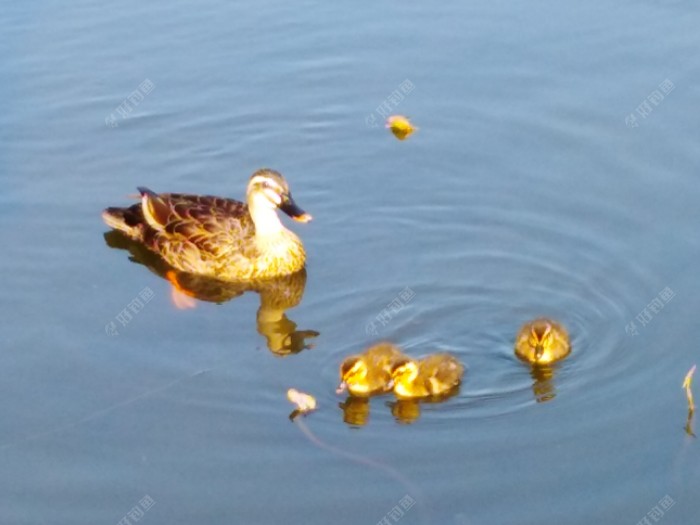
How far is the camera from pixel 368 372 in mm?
8078

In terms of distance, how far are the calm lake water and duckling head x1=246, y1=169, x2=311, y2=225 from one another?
42cm

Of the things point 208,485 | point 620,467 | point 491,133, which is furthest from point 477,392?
point 491,133

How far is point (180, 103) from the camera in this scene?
12.3 m

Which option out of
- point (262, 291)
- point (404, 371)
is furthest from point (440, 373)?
point (262, 291)

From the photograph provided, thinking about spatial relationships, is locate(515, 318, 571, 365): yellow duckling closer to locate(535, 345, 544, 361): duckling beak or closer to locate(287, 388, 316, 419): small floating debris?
locate(535, 345, 544, 361): duckling beak

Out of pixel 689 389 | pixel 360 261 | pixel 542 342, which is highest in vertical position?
pixel 360 261

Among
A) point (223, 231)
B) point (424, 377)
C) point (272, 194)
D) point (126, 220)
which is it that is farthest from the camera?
point (126, 220)

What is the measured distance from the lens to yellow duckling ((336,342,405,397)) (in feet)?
26.5

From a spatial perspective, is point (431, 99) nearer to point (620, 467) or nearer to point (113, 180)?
point (113, 180)

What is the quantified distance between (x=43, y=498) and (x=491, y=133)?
5.35m

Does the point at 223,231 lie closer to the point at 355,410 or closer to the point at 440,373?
the point at 355,410

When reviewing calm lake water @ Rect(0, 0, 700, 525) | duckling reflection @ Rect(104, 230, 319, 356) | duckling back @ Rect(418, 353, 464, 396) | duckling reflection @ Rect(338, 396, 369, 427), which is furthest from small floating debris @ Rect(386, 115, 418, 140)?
duckling reflection @ Rect(338, 396, 369, 427)

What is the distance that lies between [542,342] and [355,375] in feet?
3.75

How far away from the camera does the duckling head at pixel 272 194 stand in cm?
996
